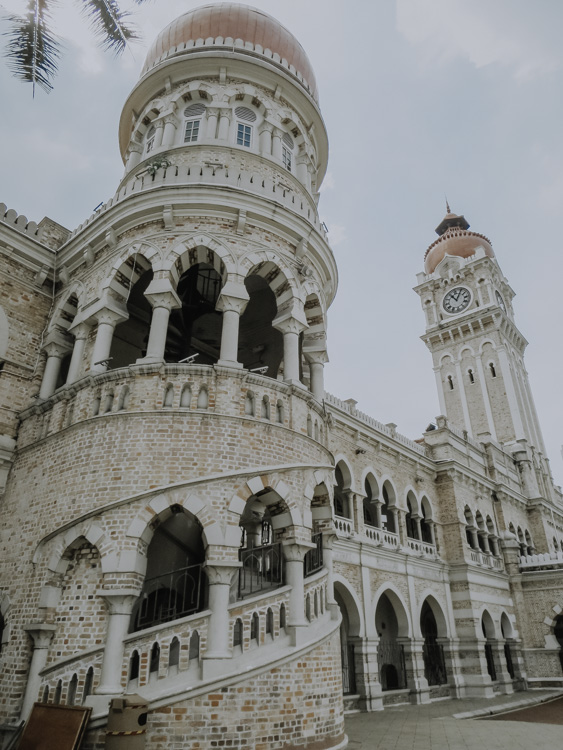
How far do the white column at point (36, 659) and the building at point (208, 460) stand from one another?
0.10 ft

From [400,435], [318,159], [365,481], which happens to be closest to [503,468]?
[400,435]

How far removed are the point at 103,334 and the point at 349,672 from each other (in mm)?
12766

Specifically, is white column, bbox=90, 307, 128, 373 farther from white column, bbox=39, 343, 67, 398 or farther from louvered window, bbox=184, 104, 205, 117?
louvered window, bbox=184, 104, 205, 117

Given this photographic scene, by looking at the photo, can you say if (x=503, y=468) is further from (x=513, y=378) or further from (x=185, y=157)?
(x=185, y=157)

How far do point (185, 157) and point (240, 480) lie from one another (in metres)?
8.91

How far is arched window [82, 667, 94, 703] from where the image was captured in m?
7.32

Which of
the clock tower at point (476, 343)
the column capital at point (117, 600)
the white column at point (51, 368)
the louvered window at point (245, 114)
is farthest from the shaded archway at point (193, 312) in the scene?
the clock tower at point (476, 343)

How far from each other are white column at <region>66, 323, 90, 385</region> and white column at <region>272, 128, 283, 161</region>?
7.10 meters

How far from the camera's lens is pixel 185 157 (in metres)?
13.4

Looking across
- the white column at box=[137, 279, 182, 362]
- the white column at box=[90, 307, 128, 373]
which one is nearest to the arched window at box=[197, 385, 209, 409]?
the white column at box=[137, 279, 182, 362]

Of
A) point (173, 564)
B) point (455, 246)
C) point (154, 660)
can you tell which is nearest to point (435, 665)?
point (173, 564)

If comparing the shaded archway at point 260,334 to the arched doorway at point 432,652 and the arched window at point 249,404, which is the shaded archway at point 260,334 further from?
the arched doorway at point 432,652

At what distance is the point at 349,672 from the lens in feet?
52.7

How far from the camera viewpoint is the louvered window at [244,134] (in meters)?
14.3
